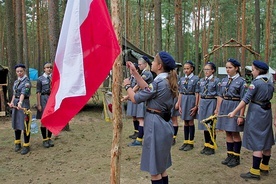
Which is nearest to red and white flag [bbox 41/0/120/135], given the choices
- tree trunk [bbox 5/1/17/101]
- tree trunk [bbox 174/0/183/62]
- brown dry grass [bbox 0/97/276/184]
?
brown dry grass [bbox 0/97/276/184]

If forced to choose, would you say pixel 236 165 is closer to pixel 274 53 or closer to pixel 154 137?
pixel 154 137

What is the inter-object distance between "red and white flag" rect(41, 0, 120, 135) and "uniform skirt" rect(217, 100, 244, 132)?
9.08 feet

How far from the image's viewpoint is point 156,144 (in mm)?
3291

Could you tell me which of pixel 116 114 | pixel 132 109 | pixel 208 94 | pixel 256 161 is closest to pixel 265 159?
pixel 256 161

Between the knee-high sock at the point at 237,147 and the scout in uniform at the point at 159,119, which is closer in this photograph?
the scout in uniform at the point at 159,119

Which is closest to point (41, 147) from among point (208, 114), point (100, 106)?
point (208, 114)

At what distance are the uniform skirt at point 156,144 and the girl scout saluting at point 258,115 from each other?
1443mm

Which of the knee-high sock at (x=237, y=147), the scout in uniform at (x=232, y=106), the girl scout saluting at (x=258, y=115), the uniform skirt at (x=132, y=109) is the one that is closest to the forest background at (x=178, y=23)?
the uniform skirt at (x=132, y=109)

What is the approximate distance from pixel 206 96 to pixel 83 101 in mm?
3427

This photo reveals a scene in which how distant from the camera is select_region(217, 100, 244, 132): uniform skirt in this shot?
16.0ft

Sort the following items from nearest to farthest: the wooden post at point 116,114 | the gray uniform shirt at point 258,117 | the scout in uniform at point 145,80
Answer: the wooden post at point 116,114 → the gray uniform shirt at point 258,117 → the scout in uniform at point 145,80

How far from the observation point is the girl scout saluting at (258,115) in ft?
14.0

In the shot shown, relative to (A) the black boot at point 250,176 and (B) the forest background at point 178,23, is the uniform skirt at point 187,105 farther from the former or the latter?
(B) the forest background at point 178,23

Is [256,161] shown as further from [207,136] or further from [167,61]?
[167,61]
